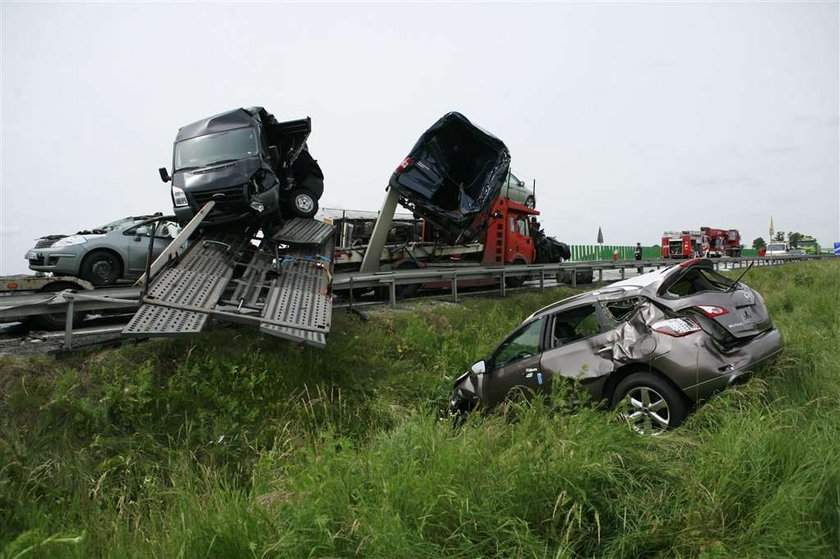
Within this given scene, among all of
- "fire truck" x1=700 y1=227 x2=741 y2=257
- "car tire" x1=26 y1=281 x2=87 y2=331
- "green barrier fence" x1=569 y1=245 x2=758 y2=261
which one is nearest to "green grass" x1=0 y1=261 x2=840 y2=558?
"car tire" x1=26 y1=281 x2=87 y2=331

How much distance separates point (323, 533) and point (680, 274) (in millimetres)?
3869

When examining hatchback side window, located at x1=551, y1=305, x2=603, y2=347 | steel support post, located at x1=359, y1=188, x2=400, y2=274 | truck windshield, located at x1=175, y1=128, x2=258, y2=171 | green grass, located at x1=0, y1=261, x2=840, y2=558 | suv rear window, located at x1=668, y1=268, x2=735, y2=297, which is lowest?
green grass, located at x1=0, y1=261, x2=840, y2=558

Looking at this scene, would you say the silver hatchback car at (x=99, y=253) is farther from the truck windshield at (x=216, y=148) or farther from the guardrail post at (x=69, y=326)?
the guardrail post at (x=69, y=326)

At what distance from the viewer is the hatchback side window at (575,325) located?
5.00 metres

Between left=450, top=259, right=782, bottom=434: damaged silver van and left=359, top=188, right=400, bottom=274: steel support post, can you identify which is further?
left=359, top=188, right=400, bottom=274: steel support post

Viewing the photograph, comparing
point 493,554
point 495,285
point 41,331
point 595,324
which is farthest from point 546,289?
point 493,554

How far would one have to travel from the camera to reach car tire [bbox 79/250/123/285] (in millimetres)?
10273

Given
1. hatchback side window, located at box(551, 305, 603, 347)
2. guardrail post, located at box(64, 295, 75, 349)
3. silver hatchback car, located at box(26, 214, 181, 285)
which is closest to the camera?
hatchback side window, located at box(551, 305, 603, 347)

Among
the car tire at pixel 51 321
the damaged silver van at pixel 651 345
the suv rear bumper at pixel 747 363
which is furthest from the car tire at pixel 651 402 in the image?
the car tire at pixel 51 321

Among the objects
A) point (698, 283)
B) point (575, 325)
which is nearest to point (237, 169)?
point (575, 325)

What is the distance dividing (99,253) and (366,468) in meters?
9.48

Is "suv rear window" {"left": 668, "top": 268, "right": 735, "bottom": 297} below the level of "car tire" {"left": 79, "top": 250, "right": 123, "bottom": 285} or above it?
below

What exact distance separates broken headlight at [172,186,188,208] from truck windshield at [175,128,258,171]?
441mm

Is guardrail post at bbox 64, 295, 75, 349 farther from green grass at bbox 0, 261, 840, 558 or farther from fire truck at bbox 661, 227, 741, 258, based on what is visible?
fire truck at bbox 661, 227, 741, 258
